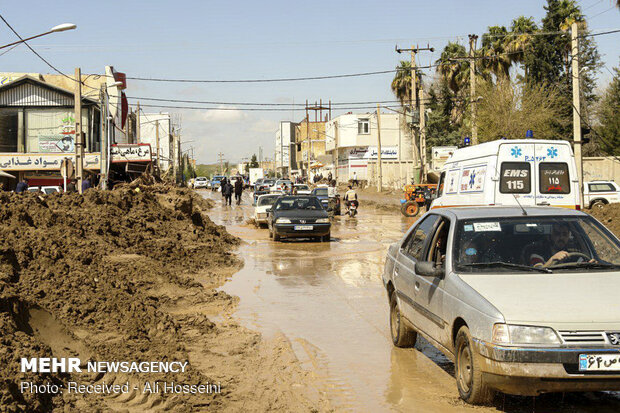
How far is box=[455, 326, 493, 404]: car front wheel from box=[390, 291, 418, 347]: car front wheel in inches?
78.5

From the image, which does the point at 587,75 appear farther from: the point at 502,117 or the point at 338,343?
the point at 338,343

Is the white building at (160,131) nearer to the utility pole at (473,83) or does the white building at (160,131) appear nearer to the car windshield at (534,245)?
the utility pole at (473,83)

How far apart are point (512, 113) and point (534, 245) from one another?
1554 inches

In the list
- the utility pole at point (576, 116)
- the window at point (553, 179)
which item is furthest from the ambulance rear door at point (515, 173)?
the utility pole at point (576, 116)

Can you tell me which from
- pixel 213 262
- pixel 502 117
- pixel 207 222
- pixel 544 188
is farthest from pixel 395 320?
pixel 502 117

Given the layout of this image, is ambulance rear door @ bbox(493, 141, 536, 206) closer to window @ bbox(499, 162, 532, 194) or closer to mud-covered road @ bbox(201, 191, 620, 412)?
window @ bbox(499, 162, 532, 194)

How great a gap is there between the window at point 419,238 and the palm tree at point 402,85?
65688 millimetres

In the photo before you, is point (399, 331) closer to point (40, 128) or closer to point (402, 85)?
point (40, 128)

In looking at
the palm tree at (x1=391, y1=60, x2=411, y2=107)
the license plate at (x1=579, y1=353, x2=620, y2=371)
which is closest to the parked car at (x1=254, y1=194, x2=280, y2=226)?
the license plate at (x1=579, y1=353, x2=620, y2=371)

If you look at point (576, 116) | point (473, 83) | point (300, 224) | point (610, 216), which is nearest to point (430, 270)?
point (300, 224)

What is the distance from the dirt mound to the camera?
79.6 ft

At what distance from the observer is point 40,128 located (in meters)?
51.6

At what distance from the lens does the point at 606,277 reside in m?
6.25

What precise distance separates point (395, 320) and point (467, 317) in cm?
272
